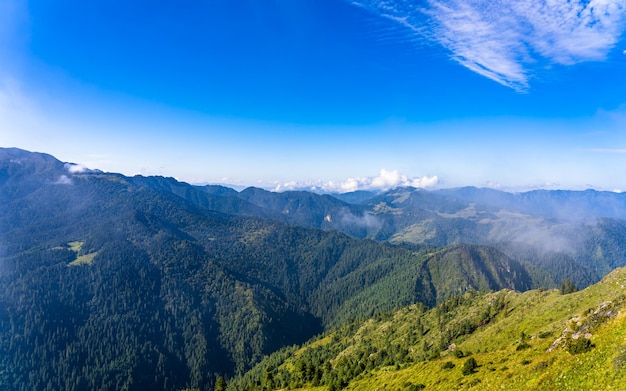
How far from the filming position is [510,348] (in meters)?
71.4

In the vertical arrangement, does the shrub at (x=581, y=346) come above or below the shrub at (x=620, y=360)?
below

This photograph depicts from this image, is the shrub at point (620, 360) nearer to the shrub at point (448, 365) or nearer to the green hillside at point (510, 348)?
the green hillside at point (510, 348)

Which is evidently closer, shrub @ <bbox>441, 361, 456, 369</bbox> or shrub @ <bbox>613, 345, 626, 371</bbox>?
shrub @ <bbox>613, 345, 626, 371</bbox>

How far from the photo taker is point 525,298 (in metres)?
162

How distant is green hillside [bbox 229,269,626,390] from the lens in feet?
124

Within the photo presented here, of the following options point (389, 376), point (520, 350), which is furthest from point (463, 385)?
point (389, 376)

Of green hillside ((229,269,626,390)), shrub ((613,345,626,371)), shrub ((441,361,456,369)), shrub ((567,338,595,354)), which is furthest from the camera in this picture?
shrub ((441,361,456,369))

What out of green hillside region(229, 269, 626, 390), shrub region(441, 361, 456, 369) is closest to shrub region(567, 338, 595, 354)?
green hillside region(229, 269, 626, 390)

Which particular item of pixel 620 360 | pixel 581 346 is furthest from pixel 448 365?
pixel 620 360

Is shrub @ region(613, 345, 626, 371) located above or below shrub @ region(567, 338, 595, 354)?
above

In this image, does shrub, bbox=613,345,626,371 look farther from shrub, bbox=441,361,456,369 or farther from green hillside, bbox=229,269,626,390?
shrub, bbox=441,361,456,369

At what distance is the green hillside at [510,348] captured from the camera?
37.8m

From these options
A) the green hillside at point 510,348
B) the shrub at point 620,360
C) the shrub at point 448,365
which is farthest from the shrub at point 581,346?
the shrub at point 448,365

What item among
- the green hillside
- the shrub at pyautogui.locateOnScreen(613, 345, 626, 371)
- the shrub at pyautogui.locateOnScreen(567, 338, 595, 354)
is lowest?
the green hillside
